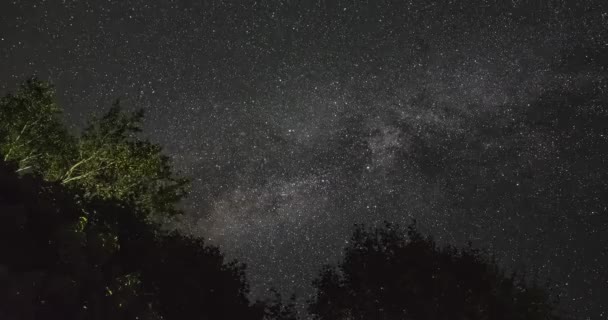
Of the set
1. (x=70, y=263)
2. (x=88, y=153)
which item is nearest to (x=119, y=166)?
(x=88, y=153)

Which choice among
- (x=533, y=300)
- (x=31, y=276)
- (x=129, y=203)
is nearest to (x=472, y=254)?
(x=533, y=300)

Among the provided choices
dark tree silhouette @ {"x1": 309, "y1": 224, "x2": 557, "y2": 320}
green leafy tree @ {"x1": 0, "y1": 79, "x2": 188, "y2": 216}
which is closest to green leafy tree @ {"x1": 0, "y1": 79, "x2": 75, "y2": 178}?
green leafy tree @ {"x1": 0, "y1": 79, "x2": 188, "y2": 216}

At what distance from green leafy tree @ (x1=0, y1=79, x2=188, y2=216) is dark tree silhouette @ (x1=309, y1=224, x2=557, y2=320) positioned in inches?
432

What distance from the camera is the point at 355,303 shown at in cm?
3381

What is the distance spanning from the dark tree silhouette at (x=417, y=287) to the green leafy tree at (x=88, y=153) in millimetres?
10974

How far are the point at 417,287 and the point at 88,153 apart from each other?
1890 cm

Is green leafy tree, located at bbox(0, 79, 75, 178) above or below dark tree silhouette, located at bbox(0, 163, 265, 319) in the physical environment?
above

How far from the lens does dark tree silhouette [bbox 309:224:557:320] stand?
31.0 m

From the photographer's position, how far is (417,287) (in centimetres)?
3127

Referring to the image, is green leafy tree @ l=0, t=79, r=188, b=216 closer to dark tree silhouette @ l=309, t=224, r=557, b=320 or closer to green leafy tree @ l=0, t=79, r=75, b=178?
green leafy tree @ l=0, t=79, r=75, b=178

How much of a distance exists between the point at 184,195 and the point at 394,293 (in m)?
12.9

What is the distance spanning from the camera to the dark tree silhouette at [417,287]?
31.0m

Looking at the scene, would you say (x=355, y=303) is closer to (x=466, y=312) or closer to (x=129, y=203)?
(x=466, y=312)

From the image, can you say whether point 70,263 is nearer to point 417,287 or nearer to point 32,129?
point 32,129
